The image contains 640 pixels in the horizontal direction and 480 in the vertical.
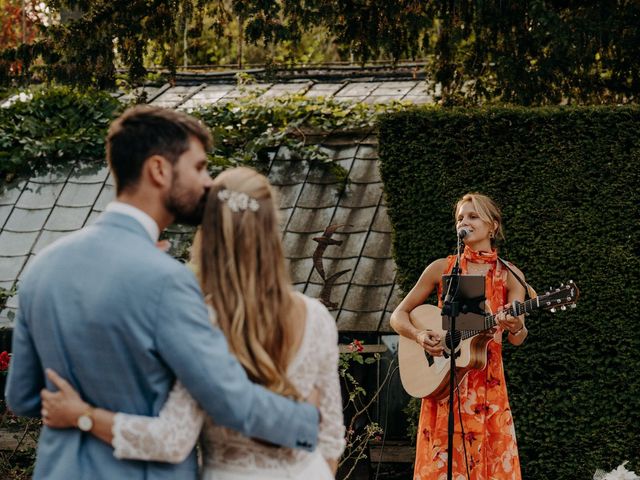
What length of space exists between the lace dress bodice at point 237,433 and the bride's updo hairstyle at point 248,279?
0.08m

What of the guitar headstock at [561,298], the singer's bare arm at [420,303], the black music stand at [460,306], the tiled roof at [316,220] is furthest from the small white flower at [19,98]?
the guitar headstock at [561,298]

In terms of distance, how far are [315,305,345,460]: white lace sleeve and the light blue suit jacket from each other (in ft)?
0.53

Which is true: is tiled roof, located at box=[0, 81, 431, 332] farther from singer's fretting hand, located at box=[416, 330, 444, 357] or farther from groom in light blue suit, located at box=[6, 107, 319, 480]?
groom in light blue suit, located at box=[6, 107, 319, 480]

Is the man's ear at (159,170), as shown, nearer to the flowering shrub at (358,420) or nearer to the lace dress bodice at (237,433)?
the lace dress bodice at (237,433)

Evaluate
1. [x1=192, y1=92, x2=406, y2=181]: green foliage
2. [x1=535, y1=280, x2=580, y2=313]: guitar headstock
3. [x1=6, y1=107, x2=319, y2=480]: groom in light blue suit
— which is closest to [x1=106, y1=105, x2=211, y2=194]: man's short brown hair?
[x1=6, y1=107, x2=319, y2=480]: groom in light blue suit

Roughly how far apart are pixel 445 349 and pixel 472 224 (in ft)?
2.41

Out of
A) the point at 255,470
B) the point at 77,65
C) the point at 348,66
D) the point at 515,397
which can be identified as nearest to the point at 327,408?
the point at 255,470

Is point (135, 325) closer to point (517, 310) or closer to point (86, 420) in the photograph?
point (86, 420)

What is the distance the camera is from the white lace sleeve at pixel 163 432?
2.58 meters

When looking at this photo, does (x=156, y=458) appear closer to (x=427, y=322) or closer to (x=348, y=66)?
(x=427, y=322)

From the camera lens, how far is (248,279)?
2.75 metres

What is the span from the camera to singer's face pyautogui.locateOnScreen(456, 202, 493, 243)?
5891 mm

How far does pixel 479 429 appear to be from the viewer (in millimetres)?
5820

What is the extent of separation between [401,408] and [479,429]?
2427 mm
